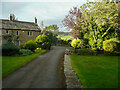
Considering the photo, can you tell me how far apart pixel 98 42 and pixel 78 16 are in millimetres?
7782

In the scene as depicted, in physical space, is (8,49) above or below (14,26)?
below

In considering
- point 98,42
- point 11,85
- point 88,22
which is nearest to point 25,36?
point 88,22

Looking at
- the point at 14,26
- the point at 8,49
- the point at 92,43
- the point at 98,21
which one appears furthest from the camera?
the point at 14,26

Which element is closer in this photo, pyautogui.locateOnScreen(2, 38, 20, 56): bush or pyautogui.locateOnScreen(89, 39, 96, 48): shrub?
pyautogui.locateOnScreen(2, 38, 20, 56): bush

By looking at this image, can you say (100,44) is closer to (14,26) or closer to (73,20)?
(73,20)

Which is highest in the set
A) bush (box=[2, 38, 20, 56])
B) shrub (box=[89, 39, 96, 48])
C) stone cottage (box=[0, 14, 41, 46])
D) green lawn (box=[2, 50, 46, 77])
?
stone cottage (box=[0, 14, 41, 46])

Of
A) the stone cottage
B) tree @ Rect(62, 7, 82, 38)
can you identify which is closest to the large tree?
tree @ Rect(62, 7, 82, 38)

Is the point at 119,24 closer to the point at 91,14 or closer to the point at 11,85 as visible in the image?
the point at 91,14

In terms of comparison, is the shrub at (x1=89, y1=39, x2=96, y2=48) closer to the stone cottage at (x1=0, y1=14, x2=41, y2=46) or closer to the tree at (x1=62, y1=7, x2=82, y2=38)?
the tree at (x1=62, y1=7, x2=82, y2=38)

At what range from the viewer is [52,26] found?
46969 mm

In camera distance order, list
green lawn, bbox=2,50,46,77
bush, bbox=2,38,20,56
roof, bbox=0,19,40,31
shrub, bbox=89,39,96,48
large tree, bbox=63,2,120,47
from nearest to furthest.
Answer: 1. green lawn, bbox=2,50,46,77
2. bush, bbox=2,38,20,56
3. large tree, bbox=63,2,120,47
4. shrub, bbox=89,39,96,48
5. roof, bbox=0,19,40,31

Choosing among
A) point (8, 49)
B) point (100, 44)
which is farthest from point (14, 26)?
point (100, 44)

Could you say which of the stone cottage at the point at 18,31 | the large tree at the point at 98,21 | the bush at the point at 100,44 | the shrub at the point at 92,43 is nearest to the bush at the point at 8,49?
the stone cottage at the point at 18,31

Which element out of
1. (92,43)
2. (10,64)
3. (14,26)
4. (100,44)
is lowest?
(10,64)
